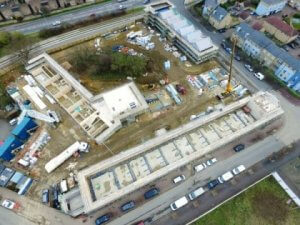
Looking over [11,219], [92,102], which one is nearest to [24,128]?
[92,102]

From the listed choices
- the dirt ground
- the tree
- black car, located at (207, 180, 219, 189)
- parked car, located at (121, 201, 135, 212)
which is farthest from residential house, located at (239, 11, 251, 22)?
the tree

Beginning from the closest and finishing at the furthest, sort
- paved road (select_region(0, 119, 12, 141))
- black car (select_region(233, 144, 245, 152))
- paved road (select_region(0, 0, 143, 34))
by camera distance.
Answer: black car (select_region(233, 144, 245, 152)) → paved road (select_region(0, 119, 12, 141)) → paved road (select_region(0, 0, 143, 34))

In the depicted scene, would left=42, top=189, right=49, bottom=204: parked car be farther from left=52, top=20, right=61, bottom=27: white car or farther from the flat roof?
left=52, top=20, right=61, bottom=27: white car

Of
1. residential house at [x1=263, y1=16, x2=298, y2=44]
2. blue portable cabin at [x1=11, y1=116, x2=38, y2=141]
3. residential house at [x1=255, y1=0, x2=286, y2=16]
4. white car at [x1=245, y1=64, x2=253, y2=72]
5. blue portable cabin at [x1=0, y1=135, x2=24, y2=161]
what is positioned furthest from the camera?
residential house at [x1=255, y1=0, x2=286, y2=16]

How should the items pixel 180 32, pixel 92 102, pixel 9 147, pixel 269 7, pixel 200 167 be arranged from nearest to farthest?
1. pixel 200 167
2. pixel 9 147
3. pixel 92 102
4. pixel 180 32
5. pixel 269 7

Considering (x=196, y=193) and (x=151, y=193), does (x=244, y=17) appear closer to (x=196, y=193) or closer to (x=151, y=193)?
(x=196, y=193)

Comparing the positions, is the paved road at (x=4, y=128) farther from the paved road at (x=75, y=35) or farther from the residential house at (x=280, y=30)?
the residential house at (x=280, y=30)

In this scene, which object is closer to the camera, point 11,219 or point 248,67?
point 11,219

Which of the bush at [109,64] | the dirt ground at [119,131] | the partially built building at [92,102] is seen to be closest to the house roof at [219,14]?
the dirt ground at [119,131]

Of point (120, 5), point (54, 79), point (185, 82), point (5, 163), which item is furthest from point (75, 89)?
point (120, 5)
